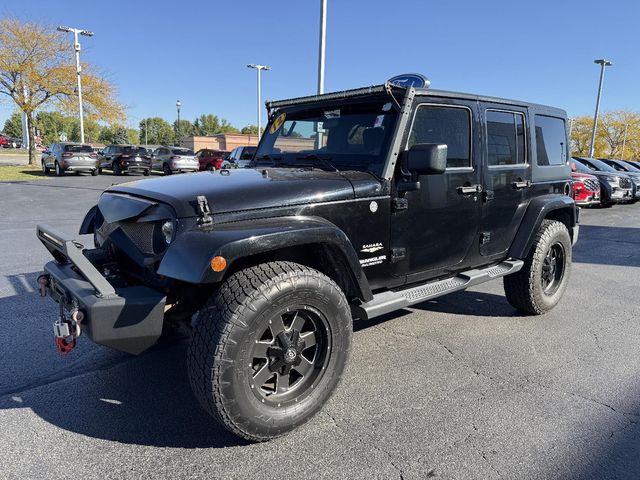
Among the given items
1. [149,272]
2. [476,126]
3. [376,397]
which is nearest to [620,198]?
[476,126]

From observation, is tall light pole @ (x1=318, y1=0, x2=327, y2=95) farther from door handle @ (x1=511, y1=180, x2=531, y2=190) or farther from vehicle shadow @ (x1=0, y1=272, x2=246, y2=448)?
vehicle shadow @ (x1=0, y1=272, x2=246, y2=448)

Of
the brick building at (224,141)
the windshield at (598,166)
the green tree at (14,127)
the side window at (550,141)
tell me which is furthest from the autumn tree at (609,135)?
the green tree at (14,127)

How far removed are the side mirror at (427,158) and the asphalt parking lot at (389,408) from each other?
58.3 inches

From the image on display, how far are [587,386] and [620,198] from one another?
15.1 meters

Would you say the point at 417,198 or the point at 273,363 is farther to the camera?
the point at 417,198

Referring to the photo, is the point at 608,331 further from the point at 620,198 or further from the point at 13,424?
the point at 620,198

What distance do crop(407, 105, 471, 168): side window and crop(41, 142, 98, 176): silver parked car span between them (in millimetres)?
22317

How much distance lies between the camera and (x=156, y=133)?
98562 mm

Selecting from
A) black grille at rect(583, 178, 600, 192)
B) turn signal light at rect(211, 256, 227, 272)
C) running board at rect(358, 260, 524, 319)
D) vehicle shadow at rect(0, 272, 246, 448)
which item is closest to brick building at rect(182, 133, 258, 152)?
black grille at rect(583, 178, 600, 192)

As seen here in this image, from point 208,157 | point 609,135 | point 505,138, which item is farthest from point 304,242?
point 609,135

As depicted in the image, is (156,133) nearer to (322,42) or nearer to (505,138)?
(322,42)

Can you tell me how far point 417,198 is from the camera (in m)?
3.45

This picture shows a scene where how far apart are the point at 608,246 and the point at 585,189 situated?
641cm

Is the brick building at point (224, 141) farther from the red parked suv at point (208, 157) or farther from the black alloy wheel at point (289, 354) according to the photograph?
the black alloy wheel at point (289, 354)
